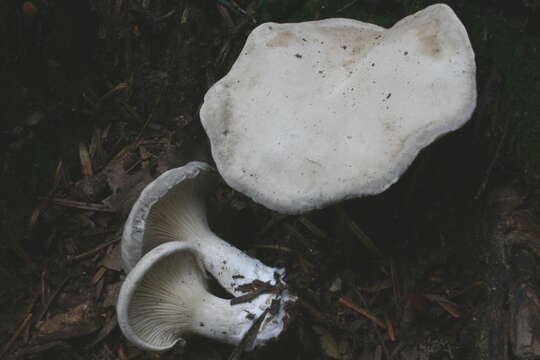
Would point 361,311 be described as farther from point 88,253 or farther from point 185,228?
point 88,253

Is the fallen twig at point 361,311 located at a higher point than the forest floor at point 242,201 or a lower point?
lower

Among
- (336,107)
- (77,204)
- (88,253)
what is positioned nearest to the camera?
(336,107)

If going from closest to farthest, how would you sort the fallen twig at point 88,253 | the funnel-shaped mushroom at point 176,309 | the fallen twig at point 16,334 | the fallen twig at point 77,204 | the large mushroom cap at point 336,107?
1. the large mushroom cap at point 336,107
2. the funnel-shaped mushroom at point 176,309
3. the fallen twig at point 16,334
4. the fallen twig at point 88,253
5. the fallen twig at point 77,204

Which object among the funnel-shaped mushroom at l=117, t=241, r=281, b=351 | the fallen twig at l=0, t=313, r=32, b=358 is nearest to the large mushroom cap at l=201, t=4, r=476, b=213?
the funnel-shaped mushroom at l=117, t=241, r=281, b=351

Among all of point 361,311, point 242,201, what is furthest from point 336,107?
point 361,311

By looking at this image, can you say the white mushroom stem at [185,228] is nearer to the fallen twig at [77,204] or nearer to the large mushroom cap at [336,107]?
the large mushroom cap at [336,107]

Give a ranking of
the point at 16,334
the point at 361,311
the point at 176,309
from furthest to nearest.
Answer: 1. the point at 16,334
2. the point at 361,311
3. the point at 176,309

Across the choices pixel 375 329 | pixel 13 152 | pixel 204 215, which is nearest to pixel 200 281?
pixel 204 215

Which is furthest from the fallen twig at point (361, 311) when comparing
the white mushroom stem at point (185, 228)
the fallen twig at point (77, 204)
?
the fallen twig at point (77, 204)
